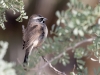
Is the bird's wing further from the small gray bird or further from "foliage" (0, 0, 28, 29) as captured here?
"foliage" (0, 0, 28, 29)

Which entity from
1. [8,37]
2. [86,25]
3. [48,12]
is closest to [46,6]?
[48,12]

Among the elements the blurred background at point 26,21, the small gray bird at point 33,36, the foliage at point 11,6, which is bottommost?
the blurred background at point 26,21

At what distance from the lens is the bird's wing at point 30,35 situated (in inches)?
235

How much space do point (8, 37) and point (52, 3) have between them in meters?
1.98

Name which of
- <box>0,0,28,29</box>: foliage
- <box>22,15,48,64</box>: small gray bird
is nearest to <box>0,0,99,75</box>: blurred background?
<box>22,15,48,64</box>: small gray bird

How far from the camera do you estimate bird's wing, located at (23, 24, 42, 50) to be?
5.96 m

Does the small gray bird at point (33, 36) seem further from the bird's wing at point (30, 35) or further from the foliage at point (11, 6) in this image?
the foliage at point (11, 6)

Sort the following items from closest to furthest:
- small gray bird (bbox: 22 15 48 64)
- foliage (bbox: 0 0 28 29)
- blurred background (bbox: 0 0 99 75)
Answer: foliage (bbox: 0 0 28 29), small gray bird (bbox: 22 15 48 64), blurred background (bbox: 0 0 99 75)

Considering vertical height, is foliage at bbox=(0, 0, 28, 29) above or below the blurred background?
above

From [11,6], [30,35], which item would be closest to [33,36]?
[30,35]

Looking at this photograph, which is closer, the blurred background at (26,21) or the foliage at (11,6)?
the foliage at (11,6)

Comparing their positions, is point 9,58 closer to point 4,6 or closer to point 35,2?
point 35,2

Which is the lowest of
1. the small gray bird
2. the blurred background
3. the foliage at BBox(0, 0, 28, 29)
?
the blurred background

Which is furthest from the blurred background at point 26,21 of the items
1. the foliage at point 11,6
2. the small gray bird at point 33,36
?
the foliage at point 11,6
